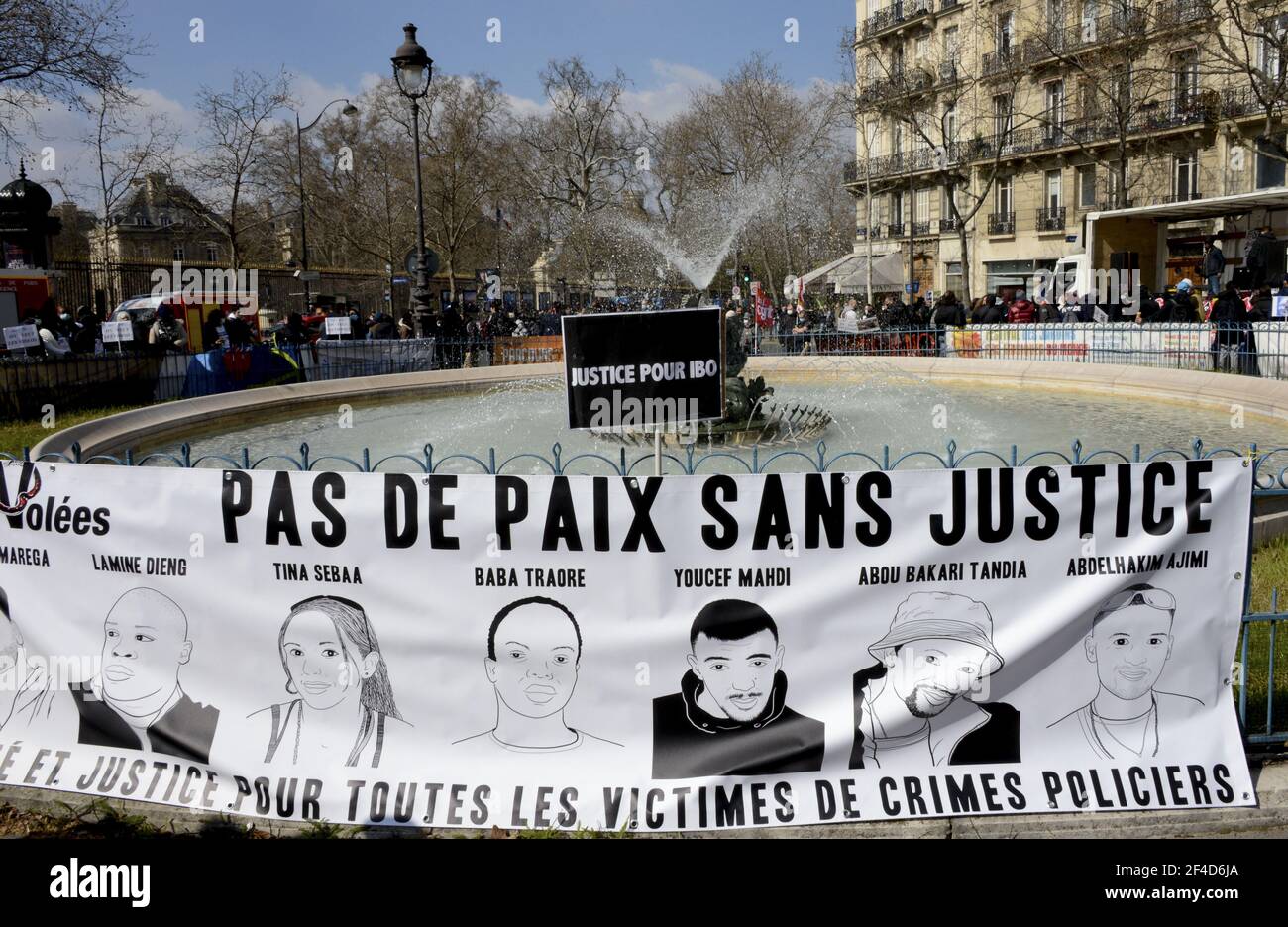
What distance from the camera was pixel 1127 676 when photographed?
3820 millimetres

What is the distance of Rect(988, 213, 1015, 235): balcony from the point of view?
44.6 m

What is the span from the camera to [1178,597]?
3.80m

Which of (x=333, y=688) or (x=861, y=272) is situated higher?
(x=861, y=272)

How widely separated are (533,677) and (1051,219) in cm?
4380

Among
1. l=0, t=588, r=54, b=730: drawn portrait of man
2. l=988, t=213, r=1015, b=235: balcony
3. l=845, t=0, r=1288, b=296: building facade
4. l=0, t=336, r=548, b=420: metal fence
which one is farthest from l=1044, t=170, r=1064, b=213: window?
l=0, t=588, r=54, b=730: drawn portrait of man

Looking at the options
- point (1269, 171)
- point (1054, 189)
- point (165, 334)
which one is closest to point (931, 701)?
point (165, 334)

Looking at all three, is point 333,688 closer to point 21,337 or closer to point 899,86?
point 21,337

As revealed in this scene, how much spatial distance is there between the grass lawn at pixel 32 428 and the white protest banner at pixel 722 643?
852cm

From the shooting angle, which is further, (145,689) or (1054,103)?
(1054,103)

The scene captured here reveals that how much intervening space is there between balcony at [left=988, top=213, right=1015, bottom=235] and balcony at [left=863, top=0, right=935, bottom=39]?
31.0 ft

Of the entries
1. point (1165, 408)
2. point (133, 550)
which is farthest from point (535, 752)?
point (1165, 408)

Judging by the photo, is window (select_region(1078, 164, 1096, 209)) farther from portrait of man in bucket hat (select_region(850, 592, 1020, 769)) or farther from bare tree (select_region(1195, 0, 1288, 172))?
portrait of man in bucket hat (select_region(850, 592, 1020, 769))
